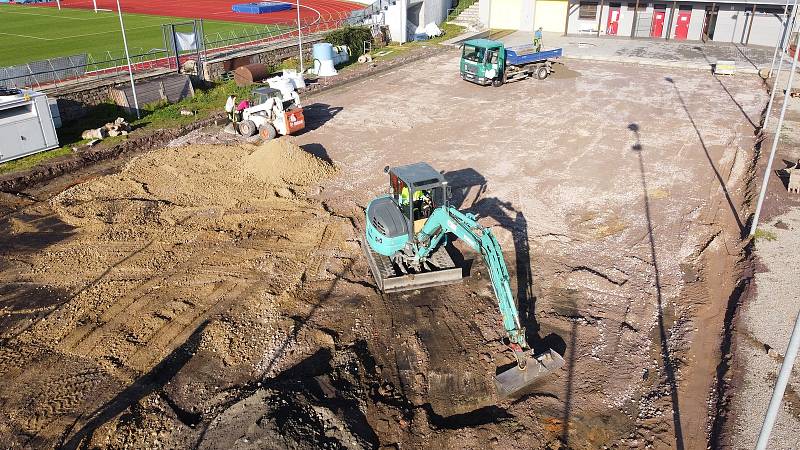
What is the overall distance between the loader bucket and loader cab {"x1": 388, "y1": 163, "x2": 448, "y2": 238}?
3.89 m

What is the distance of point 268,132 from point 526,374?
15.7 metres

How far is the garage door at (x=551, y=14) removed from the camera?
47000 mm

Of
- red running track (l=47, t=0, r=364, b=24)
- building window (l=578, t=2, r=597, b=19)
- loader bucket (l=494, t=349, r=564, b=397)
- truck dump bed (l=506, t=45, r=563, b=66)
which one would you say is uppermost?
building window (l=578, t=2, r=597, b=19)

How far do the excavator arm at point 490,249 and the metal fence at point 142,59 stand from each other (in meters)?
21.7

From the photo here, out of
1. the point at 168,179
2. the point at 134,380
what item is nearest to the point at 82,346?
the point at 134,380

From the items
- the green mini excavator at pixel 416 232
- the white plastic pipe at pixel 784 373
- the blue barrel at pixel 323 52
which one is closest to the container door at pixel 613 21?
the blue barrel at pixel 323 52

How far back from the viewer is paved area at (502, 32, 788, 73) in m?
35.5

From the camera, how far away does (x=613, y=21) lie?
4525cm

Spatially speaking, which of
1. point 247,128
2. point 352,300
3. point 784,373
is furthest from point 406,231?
point 247,128

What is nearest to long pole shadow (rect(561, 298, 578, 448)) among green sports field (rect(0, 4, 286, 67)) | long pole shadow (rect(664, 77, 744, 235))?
long pole shadow (rect(664, 77, 744, 235))

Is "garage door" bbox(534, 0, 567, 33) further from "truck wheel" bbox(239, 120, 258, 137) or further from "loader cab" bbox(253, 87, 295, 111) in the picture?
"truck wheel" bbox(239, 120, 258, 137)

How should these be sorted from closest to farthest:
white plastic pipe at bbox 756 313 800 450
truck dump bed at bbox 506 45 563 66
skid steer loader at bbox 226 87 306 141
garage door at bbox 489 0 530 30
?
white plastic pipe at bbox 756 313 800 450
skid steer loader at bbox 226 87 306 141
truck dump bed at bbox 506 45 563 66
garage door at bbox 489 0 530 30

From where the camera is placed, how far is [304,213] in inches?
668

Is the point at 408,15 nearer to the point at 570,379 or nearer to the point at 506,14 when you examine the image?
the point at 506,14
